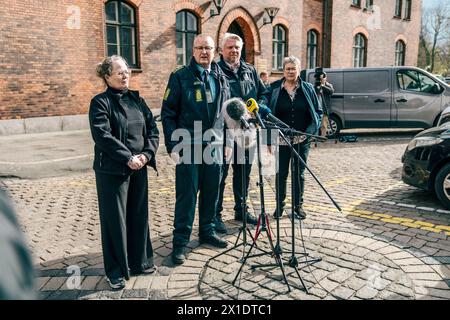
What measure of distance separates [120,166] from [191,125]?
92cm

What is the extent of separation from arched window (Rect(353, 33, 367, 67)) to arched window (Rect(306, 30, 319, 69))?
3396 mm

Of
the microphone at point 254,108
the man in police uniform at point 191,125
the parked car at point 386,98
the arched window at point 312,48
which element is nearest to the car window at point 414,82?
the parked car at point 386,98

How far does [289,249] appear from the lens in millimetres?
4059

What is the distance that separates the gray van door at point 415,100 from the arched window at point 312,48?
8.89 m

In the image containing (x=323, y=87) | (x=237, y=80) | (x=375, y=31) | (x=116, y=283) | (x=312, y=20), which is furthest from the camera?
(x=375, y=31)

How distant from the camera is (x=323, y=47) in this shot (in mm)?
20531

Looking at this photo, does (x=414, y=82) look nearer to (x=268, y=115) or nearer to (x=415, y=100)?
(x=415, y=100)

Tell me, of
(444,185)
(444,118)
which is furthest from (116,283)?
(444,118)

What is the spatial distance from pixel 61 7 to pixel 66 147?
4.51 m

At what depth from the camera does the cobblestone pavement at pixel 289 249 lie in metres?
3.30

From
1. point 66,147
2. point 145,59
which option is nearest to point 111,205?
point 66,147

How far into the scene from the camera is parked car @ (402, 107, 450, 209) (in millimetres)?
5301

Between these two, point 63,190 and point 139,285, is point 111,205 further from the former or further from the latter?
point 63,190

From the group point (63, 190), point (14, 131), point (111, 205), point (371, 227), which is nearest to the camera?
point (111, 205)
